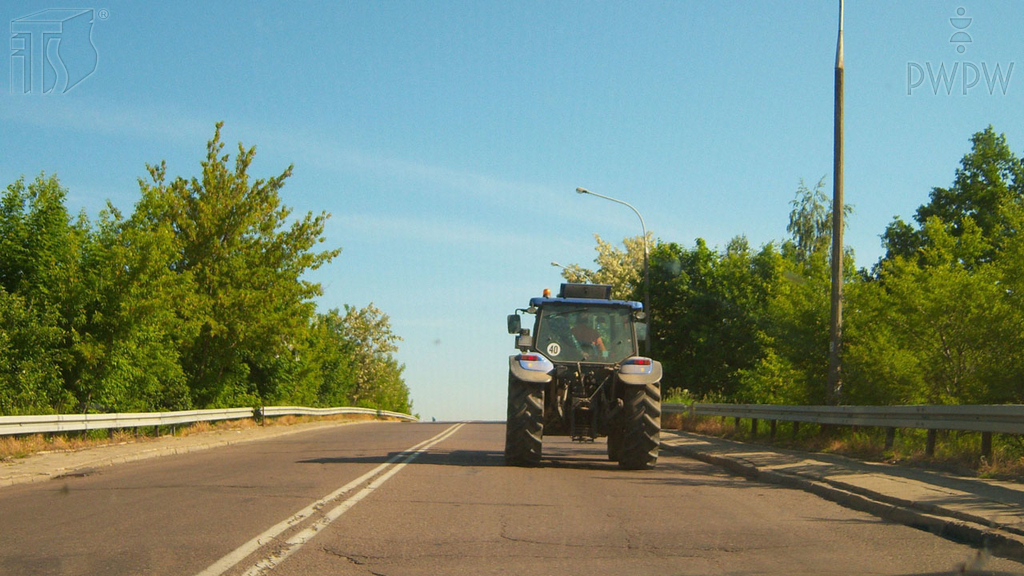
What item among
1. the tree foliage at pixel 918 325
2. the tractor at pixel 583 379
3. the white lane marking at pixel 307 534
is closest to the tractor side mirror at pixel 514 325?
the tractor at pixel 583 379

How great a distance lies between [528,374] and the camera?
14383 mm

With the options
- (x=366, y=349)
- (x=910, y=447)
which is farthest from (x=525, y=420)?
(x=366, y=349)

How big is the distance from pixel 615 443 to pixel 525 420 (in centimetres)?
223

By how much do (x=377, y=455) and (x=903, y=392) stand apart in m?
10.1

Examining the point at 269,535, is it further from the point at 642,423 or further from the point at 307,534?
the point at 642,423

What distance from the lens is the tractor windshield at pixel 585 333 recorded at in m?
15.4

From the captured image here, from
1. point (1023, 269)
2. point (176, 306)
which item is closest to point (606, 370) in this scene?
point (1023, 269)

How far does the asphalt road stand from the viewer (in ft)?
21.7

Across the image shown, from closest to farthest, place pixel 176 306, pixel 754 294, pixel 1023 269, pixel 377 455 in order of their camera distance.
A: pixel 1023 269 < pixel 377 455 < pixel 176 306 < pixel 754 294

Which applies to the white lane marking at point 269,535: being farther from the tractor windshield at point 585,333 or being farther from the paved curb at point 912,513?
the paved curb at point 912,513

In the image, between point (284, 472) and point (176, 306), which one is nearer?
point (284, 472)

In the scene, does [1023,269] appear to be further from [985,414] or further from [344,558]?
[344,558]

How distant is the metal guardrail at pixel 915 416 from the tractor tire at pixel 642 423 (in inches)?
144

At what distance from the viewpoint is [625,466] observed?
14859 mm
